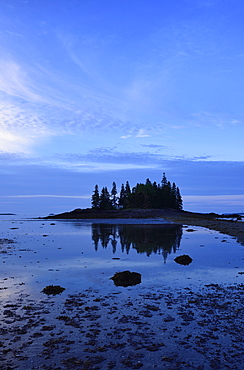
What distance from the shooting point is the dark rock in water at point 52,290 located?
43.3 ft

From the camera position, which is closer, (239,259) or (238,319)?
(238,319)

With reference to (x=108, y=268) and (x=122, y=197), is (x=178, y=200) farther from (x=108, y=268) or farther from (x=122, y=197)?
(x=108, y=268)

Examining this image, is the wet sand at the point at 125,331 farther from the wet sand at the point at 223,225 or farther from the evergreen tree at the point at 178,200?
the evergreen tree at the point at 178,200

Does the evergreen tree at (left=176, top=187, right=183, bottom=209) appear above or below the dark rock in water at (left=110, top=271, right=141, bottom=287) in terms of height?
above

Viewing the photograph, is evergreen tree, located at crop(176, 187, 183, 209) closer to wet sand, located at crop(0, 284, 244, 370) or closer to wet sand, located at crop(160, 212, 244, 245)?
wet sand, located at crop(160, 212, 244, 245)

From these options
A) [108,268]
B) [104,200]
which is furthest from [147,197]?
[108,268]

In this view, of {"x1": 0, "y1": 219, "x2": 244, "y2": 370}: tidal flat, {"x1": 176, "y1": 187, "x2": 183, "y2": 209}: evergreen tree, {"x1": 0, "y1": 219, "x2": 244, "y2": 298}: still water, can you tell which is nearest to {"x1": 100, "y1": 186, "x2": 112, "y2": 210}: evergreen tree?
{"x1": 176, "y1": 187, "x2": 183, "y2": 209}: evergreen tree

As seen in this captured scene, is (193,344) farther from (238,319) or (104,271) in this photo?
(104,271)

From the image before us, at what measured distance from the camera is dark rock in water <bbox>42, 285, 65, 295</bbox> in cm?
1320

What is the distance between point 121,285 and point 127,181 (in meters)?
171

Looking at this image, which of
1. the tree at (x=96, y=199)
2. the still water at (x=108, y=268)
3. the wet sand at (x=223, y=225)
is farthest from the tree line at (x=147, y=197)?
the still water at (x=108, y=268)

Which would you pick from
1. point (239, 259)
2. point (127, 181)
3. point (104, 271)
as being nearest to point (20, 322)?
point (104, 271)

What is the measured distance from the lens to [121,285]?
576 inches

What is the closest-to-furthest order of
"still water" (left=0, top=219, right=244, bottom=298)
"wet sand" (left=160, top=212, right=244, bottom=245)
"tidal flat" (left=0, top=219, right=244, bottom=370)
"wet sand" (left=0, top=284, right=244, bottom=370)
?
"wet sand" (left=0, top=284, right=244, bottom=370) < "tidal flat" (left=0, top=219, right=244, bottom=370) < "still water" (left=0, top=219, right=244, bottom=298) < "wet sand" (left=160, top=212, right=244, bottom=245)
